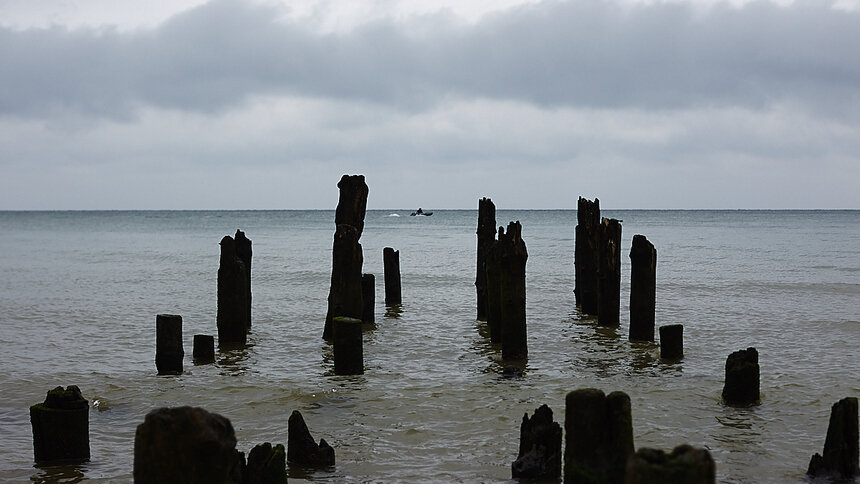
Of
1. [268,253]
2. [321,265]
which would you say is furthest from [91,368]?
[268,253]

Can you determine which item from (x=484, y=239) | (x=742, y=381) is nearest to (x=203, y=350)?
(x=484, y=239)

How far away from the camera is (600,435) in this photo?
539 cm

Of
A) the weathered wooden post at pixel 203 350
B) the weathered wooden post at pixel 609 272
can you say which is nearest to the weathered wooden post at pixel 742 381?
the weathered wooden post at pixel 609 272

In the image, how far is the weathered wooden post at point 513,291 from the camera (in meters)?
12.6

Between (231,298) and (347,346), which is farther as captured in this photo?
(231,298)

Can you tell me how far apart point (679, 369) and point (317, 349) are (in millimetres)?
5958

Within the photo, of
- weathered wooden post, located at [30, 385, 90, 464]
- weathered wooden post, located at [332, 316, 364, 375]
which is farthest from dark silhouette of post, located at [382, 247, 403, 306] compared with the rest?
weathered wooden post, located at [30, 385, 90, 464]

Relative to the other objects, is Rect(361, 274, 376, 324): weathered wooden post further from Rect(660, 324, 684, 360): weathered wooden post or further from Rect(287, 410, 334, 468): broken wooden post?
Rect(287, 410, 334, 468): broken wooden post

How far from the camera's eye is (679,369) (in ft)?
41.4

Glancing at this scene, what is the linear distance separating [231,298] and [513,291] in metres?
5.10

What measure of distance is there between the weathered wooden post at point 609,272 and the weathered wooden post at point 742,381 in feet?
19.7

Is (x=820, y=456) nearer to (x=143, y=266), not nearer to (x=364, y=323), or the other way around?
(x=364, y=323)

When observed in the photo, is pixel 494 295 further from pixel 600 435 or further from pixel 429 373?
pixel 600 435

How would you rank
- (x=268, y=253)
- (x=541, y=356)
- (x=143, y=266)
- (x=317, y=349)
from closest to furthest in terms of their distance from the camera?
1. (x=541, y=356)
2. (x=317, y=349)
3. (x=143, y=266)
4. (x=268, y=253)
